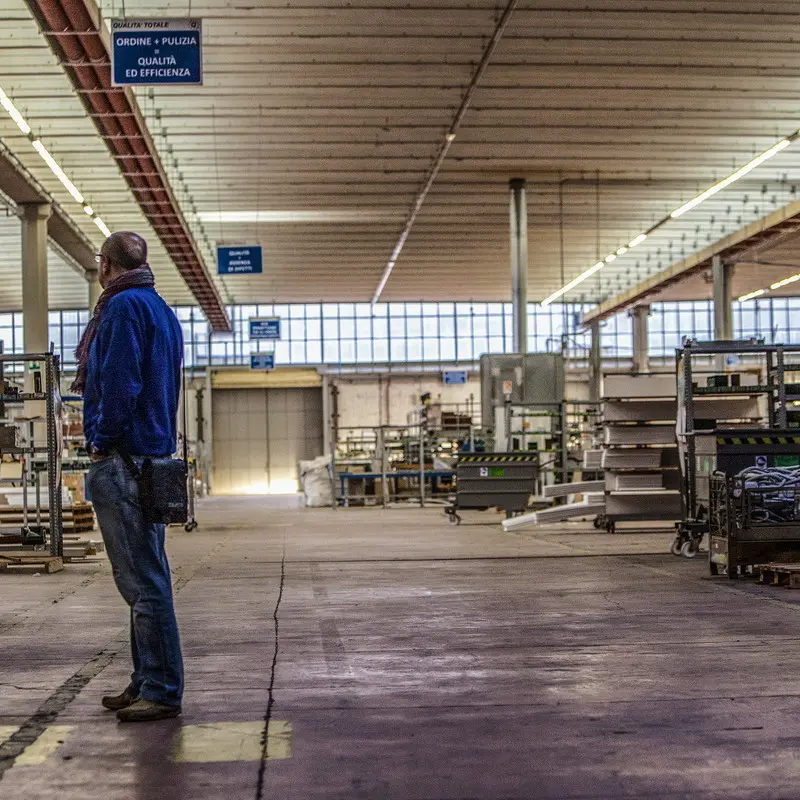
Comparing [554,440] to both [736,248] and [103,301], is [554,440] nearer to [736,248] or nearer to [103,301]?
[736,248]

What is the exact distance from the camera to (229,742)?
3988mm

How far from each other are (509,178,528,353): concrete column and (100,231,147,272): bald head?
22223 mm

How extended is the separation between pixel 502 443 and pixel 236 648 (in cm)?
1785

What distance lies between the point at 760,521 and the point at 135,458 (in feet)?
20.4

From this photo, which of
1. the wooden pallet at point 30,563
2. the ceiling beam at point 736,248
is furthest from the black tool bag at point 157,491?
the ceiling beam at point 736,248

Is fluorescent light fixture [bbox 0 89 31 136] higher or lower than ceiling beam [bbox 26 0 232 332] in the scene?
higher

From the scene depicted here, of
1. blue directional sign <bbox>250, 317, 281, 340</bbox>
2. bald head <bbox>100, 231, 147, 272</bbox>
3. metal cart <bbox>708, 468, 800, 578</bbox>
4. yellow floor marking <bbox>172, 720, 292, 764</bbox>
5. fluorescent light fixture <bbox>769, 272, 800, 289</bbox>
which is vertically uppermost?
fluorescent light fixture <bbox>769, 272, 800, 289</bbox>

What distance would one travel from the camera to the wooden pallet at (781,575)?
340 inches

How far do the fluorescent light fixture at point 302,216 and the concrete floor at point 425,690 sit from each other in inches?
792

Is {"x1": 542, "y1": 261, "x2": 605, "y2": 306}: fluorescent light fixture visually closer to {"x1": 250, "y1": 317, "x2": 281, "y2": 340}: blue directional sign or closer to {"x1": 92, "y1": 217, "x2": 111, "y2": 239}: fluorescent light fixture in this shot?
{"x1": 250, "y1": 317, "x2": 281, "y2": 340}: blue directional sign

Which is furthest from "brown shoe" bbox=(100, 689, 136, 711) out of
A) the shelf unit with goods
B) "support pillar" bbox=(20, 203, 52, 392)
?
"support pillar" bbox=(20, 203, 52, 392)

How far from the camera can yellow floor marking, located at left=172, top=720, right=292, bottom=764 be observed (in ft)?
12.4

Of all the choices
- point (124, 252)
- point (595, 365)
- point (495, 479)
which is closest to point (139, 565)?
point (124, 252)

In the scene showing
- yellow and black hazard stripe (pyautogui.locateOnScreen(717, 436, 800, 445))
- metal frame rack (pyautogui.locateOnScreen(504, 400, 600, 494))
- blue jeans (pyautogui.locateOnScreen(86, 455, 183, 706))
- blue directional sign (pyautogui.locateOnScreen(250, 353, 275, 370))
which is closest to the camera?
blue jeans (pyautogui.locateOnScreen(86, 455, 183, 706))
